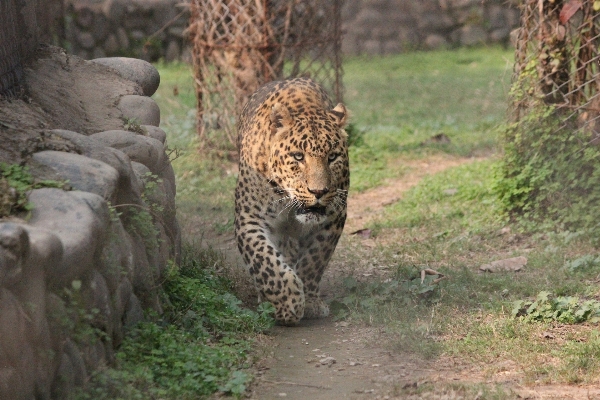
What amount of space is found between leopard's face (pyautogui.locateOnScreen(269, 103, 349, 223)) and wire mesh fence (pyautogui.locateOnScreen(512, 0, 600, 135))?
8.53 ft

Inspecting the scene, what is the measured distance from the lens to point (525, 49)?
857 centimetres

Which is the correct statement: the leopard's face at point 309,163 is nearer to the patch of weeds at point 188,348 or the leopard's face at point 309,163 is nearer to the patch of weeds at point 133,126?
the patch of weeds at point 188,348

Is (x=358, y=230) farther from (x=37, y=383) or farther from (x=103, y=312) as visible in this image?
(x=37, y=383)

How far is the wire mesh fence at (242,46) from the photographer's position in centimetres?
1098

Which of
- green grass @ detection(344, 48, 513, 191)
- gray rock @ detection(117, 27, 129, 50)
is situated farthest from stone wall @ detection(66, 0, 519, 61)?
gray rock @ detection(117, 27, 129, 50)

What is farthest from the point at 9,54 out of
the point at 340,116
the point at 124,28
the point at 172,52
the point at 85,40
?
the point at 172,52

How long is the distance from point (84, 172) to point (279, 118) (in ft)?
6.69

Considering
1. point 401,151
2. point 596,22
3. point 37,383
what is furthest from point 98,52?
point 37,383

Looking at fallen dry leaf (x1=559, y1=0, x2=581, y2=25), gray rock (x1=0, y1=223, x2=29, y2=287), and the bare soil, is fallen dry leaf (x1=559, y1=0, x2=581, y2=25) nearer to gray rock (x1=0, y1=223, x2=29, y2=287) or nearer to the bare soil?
the bare soil

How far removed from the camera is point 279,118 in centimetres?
662

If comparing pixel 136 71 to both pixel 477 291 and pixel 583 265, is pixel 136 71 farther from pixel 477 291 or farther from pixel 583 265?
pixel 583 265

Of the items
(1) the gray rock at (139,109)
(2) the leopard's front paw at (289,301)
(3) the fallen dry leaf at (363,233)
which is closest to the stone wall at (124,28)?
(3) the fallen dry leaf at (363,233)

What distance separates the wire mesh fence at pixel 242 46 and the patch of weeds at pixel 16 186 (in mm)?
6480

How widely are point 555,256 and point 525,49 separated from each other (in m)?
2.15
